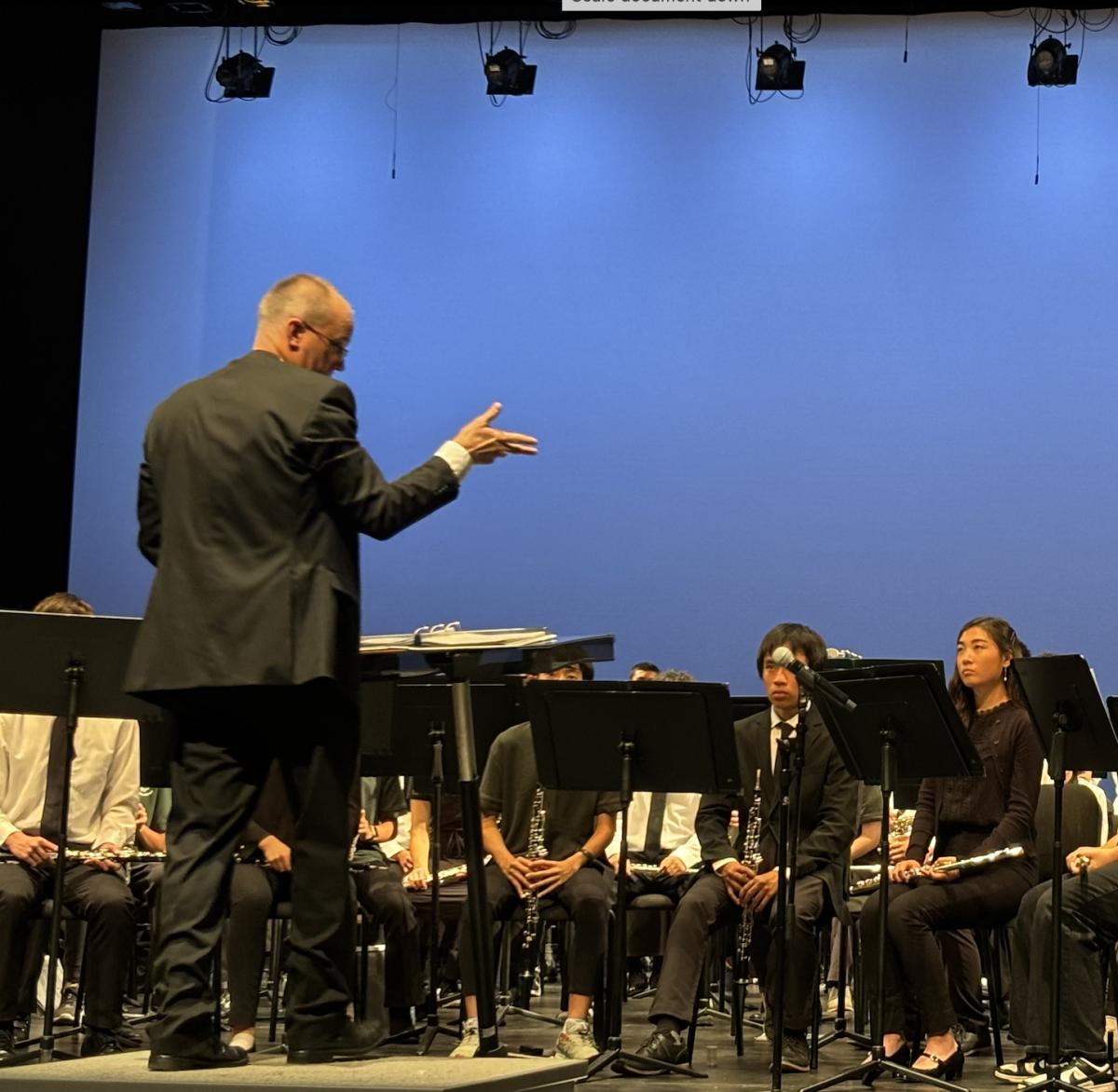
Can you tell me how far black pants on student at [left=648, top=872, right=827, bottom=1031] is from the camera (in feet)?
16.9

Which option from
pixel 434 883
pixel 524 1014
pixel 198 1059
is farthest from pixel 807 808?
pixel 198 1059

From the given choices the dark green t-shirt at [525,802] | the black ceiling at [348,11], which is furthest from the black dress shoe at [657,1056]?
the black ceiling at [348,11]

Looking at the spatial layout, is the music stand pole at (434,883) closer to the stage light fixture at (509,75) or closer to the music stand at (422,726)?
the music stand at (422,726)

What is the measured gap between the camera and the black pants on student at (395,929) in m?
5.64

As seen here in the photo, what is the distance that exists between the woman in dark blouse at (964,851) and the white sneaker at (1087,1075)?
0.42 metres

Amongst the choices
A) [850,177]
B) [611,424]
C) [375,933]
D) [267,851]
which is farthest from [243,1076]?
[850,177]

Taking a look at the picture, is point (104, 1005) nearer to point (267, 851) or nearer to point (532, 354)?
point (267, 851)

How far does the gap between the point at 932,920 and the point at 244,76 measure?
20.1ft

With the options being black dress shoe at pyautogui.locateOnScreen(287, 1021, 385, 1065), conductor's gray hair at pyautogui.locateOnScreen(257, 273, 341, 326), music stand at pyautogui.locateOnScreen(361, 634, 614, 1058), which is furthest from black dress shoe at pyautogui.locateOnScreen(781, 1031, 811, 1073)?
conductor's gray hair at pyautogui.locateOnScreen(257, 273, 341, 326)

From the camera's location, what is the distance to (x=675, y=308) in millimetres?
9055

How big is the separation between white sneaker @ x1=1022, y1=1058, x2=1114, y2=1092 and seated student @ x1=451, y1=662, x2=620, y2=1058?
1353 mm

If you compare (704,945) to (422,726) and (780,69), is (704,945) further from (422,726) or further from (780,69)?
(780,69)

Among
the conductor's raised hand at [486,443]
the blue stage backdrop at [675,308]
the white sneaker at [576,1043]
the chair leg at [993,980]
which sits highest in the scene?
the blue stage backdrop at [675,308]

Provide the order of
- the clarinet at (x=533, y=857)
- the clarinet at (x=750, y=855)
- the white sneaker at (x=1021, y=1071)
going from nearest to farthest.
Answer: the white sneaker at (x=1021, y=1071)
the clarinet at (x=750, y=855)
the clarinet at (x=533, y=857)
